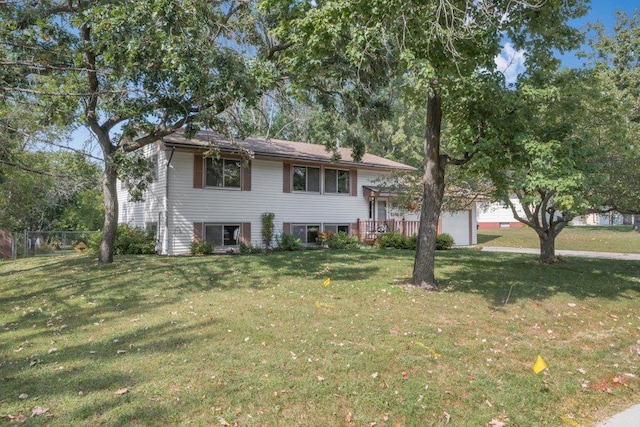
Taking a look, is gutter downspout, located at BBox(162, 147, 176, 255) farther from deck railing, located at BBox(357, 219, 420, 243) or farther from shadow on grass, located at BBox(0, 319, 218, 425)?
shadow on grass, located at BBox(0, 319, 218, 425)

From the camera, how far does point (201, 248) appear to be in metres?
15.2

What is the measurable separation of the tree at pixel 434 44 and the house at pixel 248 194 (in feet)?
17.9

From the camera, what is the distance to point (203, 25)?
10.2 metres

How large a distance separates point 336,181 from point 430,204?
38.3 ft

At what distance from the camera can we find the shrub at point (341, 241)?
17950 mm

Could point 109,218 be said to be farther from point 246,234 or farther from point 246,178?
point 246,178

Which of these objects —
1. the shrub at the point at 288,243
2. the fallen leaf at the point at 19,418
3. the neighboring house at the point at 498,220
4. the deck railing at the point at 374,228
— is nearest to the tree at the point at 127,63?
the fallen leaf at the point at 19,418

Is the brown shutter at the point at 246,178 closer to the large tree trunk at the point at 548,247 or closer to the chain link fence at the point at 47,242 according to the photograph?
the chain link fence at the point at 47,242

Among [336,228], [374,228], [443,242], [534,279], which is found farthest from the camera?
[374,228]

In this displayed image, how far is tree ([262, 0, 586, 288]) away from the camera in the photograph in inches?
264

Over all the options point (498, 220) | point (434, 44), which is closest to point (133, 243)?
point (434, 44)

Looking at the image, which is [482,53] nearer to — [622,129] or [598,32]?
[622,129]

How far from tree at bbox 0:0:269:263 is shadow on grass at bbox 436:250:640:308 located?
653cm

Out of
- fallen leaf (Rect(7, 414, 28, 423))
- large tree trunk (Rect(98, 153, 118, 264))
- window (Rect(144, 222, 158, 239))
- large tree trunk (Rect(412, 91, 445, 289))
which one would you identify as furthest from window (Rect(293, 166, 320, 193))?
fallen leaf (Rect(7, 414, 28, 423))
